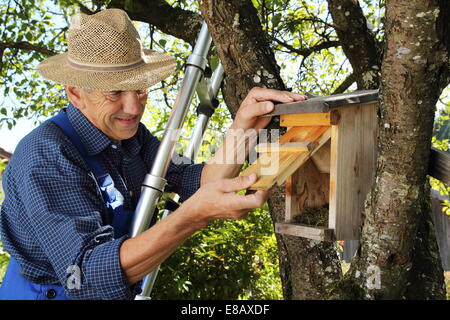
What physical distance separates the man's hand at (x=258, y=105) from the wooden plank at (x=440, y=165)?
21.9 inches

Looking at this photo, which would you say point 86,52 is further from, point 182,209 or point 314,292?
point 314,292

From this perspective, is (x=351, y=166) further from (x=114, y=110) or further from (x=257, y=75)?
(x=114, y=110)

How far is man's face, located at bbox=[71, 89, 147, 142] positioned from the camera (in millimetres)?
2324

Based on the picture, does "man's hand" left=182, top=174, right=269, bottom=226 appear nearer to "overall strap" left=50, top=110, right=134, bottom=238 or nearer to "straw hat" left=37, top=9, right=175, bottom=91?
"overall strap" left=50, top=110, right=134, bottom=238

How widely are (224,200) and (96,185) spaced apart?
2.29 ft

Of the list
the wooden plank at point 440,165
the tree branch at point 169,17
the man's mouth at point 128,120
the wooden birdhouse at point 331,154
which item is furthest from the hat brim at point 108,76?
the tree branch at point 169,17

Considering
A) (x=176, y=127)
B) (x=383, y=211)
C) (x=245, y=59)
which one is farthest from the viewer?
(x=176, y=127)

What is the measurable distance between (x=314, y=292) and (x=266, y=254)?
2878 millimetres

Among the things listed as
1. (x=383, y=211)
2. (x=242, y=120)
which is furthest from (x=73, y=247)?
(x=383, y=211)

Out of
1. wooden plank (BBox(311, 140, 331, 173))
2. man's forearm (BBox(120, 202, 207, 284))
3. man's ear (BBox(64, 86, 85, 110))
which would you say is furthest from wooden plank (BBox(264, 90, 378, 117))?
man's ear (BBox(64, 86, 85, 110))

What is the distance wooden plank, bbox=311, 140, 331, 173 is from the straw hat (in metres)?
0.81

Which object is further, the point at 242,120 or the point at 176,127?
the point at 176,127

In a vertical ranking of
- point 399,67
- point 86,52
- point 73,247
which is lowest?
point 73,247
